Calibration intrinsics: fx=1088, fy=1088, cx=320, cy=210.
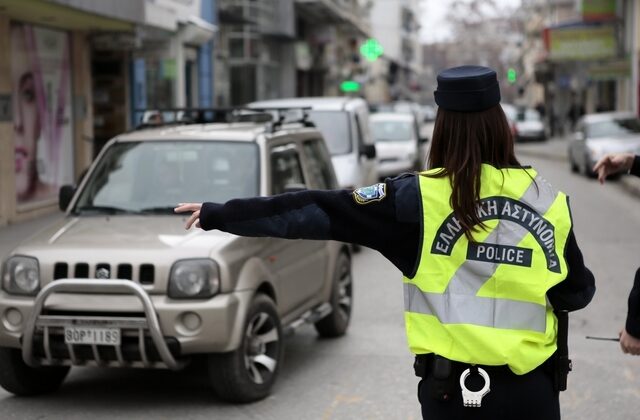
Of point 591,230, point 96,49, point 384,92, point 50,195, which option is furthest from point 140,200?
point 384,92

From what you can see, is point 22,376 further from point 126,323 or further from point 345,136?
point 345,136

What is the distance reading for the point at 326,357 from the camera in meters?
8.06

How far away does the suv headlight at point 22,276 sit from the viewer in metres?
6.45

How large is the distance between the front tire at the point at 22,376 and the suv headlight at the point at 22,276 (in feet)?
1.34

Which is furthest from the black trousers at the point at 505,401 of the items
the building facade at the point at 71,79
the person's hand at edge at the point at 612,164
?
the building facade at the point at 71,79

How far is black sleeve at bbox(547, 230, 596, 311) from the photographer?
325cm

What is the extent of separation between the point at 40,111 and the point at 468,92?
1649cm

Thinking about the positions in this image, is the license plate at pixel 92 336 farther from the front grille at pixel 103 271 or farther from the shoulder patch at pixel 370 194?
the shoulder patch at pixel 370 194

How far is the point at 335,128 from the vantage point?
1551 cm

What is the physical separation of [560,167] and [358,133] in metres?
17.7

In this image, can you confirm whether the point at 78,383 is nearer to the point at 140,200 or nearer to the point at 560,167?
the point at 140,200

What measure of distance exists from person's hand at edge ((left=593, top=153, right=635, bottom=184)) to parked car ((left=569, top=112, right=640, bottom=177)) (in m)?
21.3

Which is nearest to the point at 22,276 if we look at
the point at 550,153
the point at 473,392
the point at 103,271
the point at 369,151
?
the point at 103,271

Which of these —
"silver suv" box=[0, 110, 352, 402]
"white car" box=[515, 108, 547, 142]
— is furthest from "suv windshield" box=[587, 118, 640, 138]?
"white car" box=[515, 108, 547, 142]
